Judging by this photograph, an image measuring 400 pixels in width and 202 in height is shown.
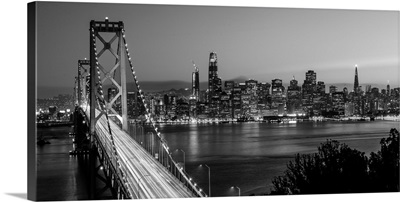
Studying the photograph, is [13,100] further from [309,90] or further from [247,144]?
[247,144]

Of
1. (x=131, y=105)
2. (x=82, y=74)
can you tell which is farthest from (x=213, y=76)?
(x=82, y=74)

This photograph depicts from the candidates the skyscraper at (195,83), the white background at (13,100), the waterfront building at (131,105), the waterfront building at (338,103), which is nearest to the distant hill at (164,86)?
the skyscraper at (195,83)

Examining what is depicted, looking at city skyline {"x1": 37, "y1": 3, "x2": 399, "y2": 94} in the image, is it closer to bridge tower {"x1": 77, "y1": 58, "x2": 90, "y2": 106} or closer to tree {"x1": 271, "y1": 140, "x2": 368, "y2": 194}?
tree {"x1": 271, "y1": 140, "x2": 368, "y2": 194}

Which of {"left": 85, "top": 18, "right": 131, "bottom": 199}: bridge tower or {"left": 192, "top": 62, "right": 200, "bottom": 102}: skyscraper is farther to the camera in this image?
{"left": 192, "top": 62, "right": 200, "bottom": 102}: skyscraper

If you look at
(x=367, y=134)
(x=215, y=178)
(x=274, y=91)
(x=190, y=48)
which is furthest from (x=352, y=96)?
(x=190, y=48)

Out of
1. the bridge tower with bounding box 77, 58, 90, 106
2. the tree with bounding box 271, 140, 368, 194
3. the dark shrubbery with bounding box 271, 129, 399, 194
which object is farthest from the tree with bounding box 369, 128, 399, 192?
the bridge tower with bounding box 77, 58, 90, 106

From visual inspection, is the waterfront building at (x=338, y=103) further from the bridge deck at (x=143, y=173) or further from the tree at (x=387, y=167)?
the bridge deck at (x=143, y=173)

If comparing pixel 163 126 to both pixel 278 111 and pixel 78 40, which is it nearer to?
pixel 278 111
